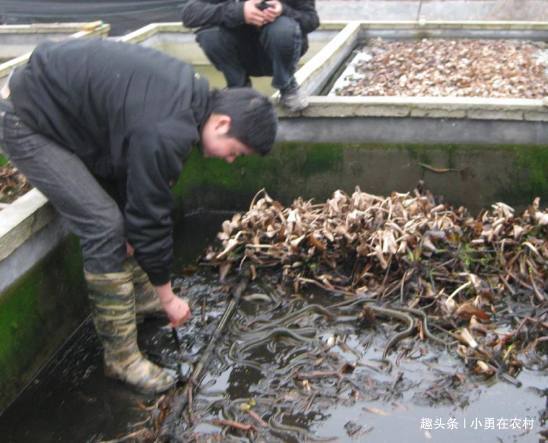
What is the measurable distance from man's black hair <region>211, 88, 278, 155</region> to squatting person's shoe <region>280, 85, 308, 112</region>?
185 centimetres

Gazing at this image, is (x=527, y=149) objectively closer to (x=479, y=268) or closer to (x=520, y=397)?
(x=479, y=268)

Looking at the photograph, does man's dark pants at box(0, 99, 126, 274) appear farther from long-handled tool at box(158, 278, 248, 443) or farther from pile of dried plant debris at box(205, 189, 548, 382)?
pile of dried plant debris at box(205, 189, 548, 382)

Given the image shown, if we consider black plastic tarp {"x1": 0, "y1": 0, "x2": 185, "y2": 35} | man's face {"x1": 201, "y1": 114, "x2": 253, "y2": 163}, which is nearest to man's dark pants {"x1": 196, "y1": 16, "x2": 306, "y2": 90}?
A: man's face {"x1": 201, "y1": 114, "x2": 253, "y2": 163}

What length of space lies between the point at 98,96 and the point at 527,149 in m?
3.11

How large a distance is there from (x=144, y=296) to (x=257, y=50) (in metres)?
2.03

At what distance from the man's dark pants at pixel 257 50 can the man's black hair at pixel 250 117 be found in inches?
67.5

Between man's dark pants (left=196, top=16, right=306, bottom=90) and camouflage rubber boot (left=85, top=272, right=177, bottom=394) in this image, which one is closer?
camouflage rubber boot (left=85, top=272, right=177, bottom=394)

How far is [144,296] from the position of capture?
12.1 ft

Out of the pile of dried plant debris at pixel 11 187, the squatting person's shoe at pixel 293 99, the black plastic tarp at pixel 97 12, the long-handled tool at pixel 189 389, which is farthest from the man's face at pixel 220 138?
the black plastic tarp at pixel 97 12

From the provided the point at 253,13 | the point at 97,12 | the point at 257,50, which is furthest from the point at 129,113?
the point at 97,12

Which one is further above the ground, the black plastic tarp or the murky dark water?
the murky dark water

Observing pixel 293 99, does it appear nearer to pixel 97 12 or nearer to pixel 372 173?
pixel 372 173

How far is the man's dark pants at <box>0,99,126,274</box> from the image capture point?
2.89m

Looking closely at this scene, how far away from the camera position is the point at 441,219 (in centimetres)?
419
